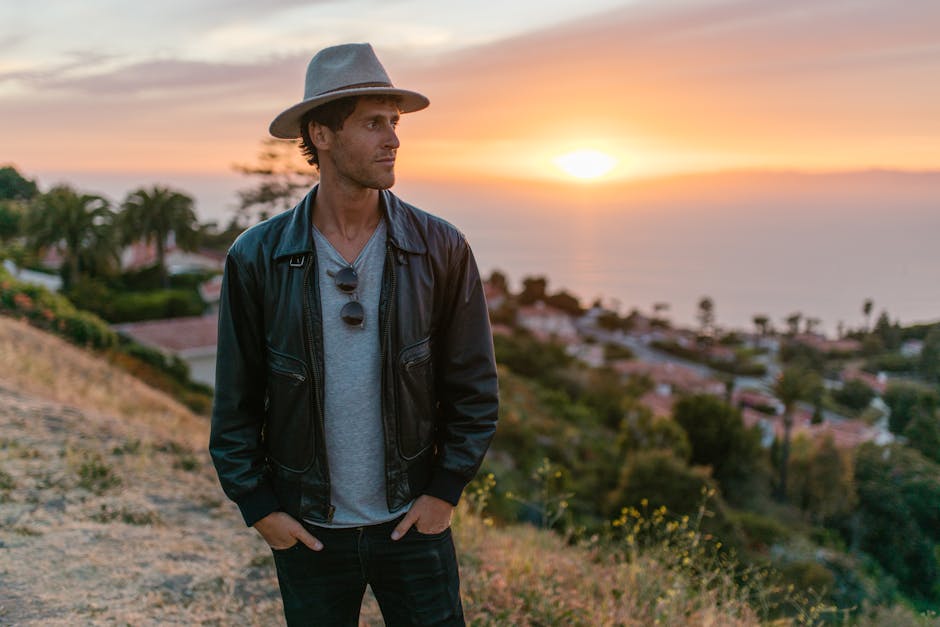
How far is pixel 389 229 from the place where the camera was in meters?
1.81

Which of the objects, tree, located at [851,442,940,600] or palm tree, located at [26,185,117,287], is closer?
tree, located at [851,442,940,600]

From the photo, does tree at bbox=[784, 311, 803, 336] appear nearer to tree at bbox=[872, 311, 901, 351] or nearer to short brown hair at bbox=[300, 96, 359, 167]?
tree at bbox=[872, 311, 901, 351]

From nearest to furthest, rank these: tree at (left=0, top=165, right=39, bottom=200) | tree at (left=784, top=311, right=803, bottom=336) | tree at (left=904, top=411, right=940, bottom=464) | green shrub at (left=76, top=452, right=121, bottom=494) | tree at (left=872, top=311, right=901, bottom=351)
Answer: green shrub at (left=76, top=452, right=121, bottom=494) < tree at (left=0, top=165, right=39, bottom=200) < tree at (left=904, top=411, right=940, bottom=464) < tree at (left=872, top=311, right=901, bottom=351) < tree at (left=784, top=311, right=803, bottom=336)

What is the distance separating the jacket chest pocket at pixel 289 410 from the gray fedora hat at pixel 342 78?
65cm

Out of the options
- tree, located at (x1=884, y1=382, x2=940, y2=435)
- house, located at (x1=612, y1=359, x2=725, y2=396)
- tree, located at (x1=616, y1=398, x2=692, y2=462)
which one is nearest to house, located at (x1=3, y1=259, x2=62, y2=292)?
tree, located at (x1=616, y1=398, x2=692, y2=462)

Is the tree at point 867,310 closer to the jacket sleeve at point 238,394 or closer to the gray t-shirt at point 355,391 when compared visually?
the gray t-shirt at point 355,391

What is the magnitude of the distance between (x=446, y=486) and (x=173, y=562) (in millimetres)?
2431

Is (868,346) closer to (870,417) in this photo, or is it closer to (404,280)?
(870,417)

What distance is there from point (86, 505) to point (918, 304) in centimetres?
Answer: 5765

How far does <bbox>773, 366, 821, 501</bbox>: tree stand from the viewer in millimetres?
26297

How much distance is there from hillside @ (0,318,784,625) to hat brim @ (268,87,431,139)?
225 centimetres

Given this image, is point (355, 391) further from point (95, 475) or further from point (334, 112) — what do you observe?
point (95, 475)

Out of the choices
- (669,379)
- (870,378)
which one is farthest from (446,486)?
(870,378)

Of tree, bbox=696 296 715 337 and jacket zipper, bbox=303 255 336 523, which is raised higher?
jacket zipper, bbox=303 255 336 523
